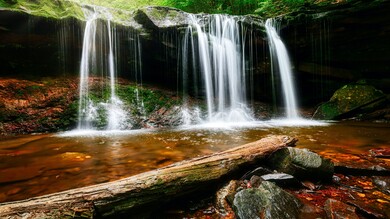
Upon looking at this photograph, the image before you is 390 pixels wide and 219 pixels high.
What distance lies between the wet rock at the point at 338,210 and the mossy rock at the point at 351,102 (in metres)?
9.20

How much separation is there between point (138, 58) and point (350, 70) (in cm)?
1067

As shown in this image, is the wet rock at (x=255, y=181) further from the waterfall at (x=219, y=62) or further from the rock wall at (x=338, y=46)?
the rock wall at (x=338, y=46)

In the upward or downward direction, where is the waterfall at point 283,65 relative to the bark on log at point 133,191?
upward

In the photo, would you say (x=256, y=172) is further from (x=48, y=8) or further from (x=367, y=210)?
(x=48, y=8)

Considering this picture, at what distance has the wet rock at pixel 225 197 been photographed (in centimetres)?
231

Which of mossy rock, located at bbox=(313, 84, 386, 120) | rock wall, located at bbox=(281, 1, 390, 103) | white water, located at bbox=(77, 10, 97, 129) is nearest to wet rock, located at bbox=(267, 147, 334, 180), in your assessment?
white water, located at bbox=(77, 10, 97, 129)

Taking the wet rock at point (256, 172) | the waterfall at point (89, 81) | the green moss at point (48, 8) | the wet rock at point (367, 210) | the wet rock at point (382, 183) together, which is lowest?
the wet rock at point (382, 183)

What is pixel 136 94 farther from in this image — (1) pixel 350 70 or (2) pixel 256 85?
(1) pixel 350 70

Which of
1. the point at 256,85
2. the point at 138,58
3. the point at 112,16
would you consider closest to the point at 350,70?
the point at 256,85

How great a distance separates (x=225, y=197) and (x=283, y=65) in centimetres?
1061

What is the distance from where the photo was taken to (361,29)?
991 centimetres

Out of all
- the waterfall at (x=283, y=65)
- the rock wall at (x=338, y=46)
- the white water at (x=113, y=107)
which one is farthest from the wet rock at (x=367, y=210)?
the rock wall at (x=338, y=46)

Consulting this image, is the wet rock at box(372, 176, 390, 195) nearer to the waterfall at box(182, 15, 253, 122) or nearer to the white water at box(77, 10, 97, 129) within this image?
the waterfall at box(182, 15, 253, 122)

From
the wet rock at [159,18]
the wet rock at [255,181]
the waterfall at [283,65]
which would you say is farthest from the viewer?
the waterfall at [283,65]
